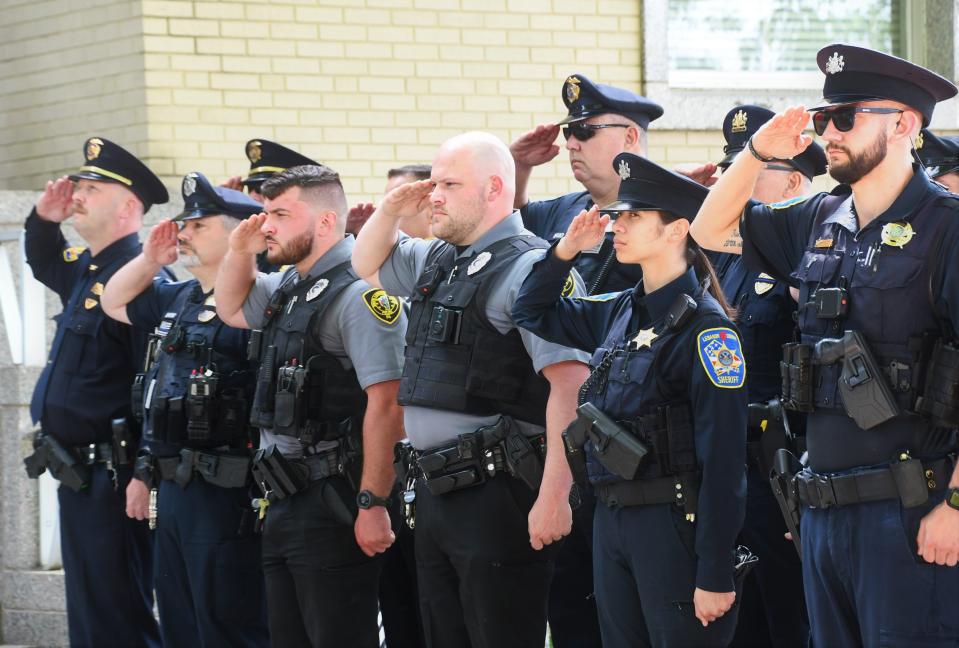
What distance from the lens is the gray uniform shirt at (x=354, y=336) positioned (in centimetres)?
529

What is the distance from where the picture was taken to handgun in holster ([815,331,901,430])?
367cm

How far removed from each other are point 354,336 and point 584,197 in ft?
4.06

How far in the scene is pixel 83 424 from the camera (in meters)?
6.76

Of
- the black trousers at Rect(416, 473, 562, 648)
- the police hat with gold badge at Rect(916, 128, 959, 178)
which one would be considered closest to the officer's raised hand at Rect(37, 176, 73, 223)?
the black trousers at Rect(416, 473, 562, 648)

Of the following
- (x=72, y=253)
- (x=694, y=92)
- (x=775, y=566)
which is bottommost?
(x=775, y=566)

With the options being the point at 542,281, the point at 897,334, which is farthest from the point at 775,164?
the point at 897,334

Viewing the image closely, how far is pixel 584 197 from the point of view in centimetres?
595

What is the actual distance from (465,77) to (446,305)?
14.7 feet

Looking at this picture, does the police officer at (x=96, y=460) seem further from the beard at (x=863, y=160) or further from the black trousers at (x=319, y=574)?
the beard at (x=863, y=160)

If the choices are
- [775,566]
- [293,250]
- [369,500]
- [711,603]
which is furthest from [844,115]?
[293,250]

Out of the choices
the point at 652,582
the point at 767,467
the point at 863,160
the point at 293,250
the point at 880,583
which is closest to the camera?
the point at 880,583

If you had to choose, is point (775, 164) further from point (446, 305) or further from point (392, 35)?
point (392, 35)

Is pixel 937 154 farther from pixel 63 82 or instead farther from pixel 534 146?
pixel 63 82

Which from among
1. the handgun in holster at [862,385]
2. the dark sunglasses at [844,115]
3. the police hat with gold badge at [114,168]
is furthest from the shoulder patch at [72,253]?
the handgun in holster at [862,385]
